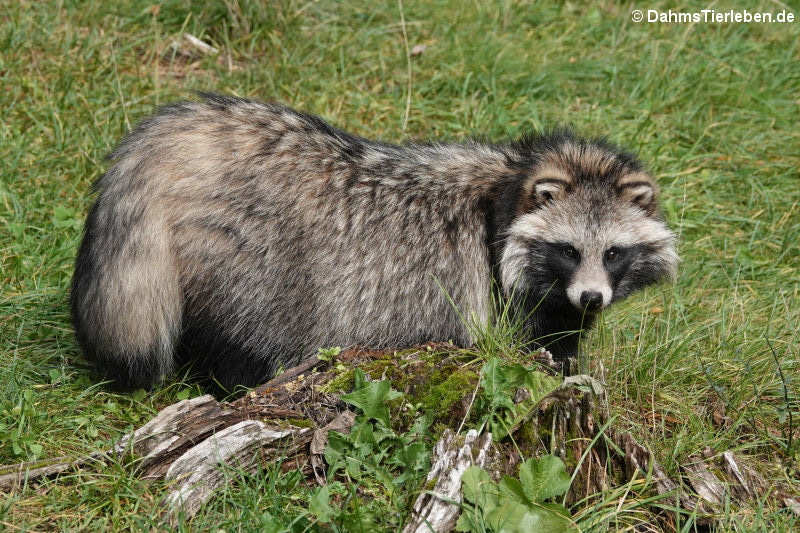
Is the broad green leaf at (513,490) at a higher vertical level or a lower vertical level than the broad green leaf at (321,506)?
higher

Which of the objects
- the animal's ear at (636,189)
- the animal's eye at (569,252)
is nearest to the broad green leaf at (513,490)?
the animal's eye at (569,252)

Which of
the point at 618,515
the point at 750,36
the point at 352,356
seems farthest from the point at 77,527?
the point at 750,36

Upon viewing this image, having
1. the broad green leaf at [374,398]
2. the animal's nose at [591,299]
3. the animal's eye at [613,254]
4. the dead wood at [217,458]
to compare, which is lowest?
the dead wood at [217,458]

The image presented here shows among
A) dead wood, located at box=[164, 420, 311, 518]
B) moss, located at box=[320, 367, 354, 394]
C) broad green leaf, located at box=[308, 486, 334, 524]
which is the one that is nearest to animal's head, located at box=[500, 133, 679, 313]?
moss, located at box=[320, 367, 354, 394]

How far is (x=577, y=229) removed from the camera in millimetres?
4438

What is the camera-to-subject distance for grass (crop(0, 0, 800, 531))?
4.53 metres

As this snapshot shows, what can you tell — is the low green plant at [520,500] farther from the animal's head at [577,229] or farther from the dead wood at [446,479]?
the animal's head at [577,229]

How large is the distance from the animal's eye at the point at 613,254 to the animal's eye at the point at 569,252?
0.17 meters

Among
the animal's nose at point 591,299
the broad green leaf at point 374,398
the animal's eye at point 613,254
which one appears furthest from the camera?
the animal's eye at point 613,254

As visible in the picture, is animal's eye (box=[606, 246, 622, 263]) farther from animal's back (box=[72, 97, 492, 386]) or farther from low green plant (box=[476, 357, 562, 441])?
low green plant (box=[476, 357, 562, 441])

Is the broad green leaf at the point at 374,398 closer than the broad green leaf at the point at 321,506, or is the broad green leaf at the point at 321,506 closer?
the broad green leaf at the point at 321,506

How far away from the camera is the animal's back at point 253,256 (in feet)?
14.4

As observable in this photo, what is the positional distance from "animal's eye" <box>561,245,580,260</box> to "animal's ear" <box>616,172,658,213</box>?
0.38 meters

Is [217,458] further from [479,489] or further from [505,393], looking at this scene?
[505,393]
